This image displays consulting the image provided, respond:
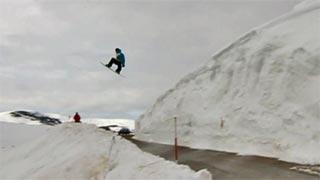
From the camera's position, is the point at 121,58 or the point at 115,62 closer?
the point at 121,58

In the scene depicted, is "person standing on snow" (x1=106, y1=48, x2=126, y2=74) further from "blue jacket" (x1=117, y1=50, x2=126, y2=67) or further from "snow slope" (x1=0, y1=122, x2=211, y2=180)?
"snow slope" (x1=0, y1=122, x2=211, y2=180)

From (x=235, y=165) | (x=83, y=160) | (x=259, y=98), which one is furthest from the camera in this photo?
(x=259, y=98)

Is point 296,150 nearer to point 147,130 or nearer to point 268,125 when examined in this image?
point 268,125

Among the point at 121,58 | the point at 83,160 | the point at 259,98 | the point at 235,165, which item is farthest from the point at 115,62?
the point at 235,165

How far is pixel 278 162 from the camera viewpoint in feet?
51.0

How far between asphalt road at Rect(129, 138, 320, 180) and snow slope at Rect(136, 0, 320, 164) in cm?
83

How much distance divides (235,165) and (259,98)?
15.0 ft

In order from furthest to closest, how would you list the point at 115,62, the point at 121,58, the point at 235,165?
the point at 115,62 < the point at 121,58 < the point at 235,165

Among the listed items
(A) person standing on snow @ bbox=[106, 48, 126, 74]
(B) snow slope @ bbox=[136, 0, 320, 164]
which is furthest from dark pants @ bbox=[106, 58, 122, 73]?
(B) snow slope @ bbox=[136, 0, 320, 164]

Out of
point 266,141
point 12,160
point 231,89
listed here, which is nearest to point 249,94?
point 231,89

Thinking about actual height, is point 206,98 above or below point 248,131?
above

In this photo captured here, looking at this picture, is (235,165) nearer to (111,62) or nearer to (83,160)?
(83,160)

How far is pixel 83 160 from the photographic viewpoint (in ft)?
50.7

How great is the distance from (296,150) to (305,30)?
610 cm
